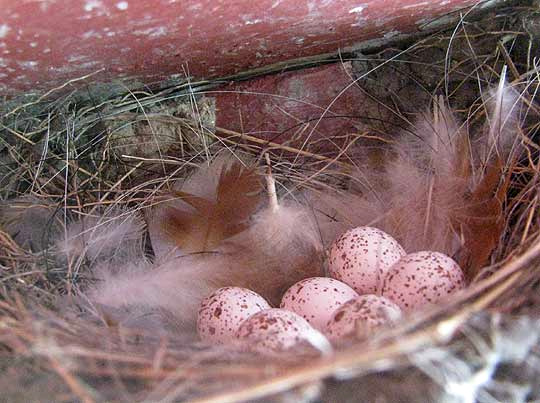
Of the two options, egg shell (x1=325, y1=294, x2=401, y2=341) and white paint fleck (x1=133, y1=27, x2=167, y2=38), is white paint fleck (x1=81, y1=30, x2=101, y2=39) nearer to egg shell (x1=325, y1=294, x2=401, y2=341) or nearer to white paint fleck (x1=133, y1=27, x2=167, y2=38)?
white paint fleck (x1=133, y1=27, x2=167, y2=38)

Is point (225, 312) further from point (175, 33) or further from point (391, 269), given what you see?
point (175, 33)

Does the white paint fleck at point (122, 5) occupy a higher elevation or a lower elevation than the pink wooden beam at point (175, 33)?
higher

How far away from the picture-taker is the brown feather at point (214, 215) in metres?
1.21

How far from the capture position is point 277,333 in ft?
2.86

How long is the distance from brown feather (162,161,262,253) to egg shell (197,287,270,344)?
0.17 metres

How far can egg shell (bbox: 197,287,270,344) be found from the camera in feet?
3.31

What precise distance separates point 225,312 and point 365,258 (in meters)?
0.25

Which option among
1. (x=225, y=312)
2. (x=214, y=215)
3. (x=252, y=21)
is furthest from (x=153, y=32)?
(x=225, y=312)

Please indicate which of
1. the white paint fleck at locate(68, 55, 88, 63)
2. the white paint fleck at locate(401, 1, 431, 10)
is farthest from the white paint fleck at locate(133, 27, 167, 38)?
the white paint fleck at locate(401, 1, 431, 10)

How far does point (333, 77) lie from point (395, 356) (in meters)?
0.83

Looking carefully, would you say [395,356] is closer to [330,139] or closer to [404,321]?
[404,321]

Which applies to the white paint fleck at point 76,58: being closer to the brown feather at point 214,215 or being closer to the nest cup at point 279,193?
the nest cup at point 279,193

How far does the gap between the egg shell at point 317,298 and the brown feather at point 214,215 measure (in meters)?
0.20

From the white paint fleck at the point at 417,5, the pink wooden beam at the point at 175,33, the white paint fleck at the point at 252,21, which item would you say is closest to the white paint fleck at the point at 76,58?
the pink wooden beam at the point at 175,33
